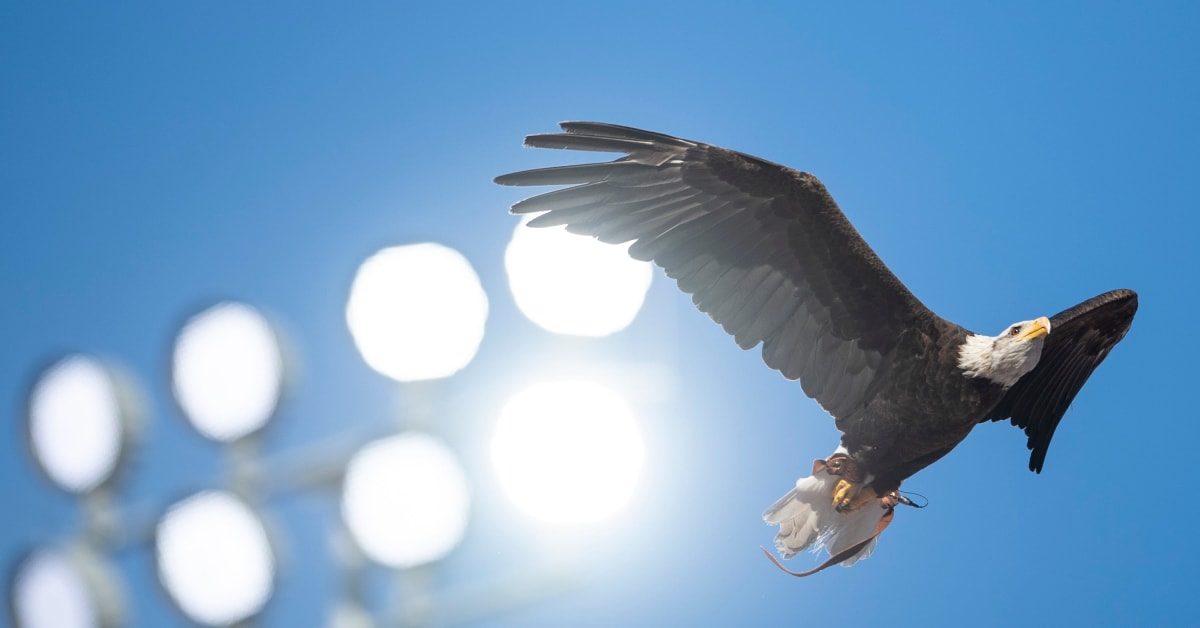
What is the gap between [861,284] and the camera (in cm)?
568

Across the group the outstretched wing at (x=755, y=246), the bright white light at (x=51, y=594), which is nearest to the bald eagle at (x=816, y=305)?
the outstretched wing at (x=755, y=246)

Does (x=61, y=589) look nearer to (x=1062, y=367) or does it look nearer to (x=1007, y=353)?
(x=1007, y=353)

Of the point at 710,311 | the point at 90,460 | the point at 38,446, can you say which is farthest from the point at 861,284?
the point at 38,446

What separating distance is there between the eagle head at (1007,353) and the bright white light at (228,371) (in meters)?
3.38

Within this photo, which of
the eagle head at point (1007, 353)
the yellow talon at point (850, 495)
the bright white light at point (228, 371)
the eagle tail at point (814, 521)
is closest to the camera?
the eagle head at point (1007, 353)

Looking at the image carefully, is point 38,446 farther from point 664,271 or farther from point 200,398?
point 664,271

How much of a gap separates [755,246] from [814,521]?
139 centimetres

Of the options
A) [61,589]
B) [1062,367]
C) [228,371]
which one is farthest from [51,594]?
[1062,367]

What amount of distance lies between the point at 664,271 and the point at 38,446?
3.29 meters

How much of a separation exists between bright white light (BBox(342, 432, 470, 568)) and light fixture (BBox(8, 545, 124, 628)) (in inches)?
47.5

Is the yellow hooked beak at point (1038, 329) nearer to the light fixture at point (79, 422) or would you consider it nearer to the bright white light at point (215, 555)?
the bright white light at point (215, 555)

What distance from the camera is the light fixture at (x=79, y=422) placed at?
6.11 meters

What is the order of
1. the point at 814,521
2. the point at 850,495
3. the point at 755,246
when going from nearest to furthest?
1. the point at 755,246
2. the point at 850,495
3. the point at 814,521

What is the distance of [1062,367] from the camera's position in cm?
620
